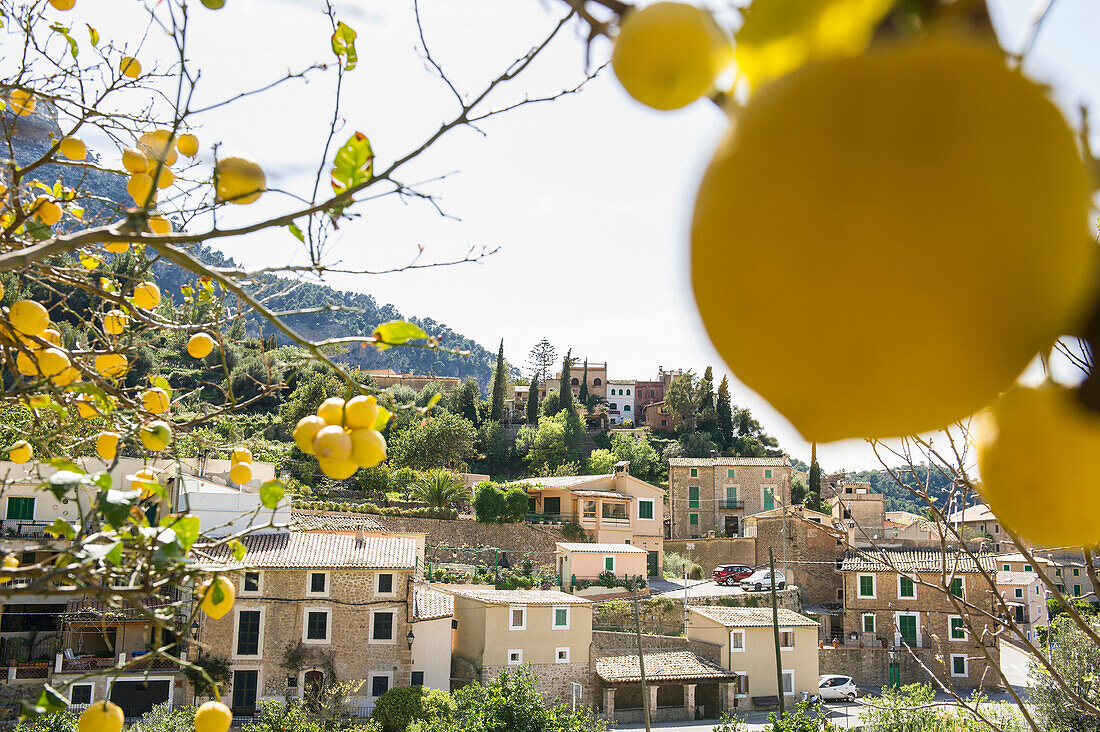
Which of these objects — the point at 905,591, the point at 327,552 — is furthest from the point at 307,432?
the point at 905,591

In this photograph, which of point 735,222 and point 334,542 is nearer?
point 735,222

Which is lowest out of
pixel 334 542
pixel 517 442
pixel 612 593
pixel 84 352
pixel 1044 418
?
pixel 612 593

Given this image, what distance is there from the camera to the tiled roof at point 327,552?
14531mm

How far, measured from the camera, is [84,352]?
177 cm

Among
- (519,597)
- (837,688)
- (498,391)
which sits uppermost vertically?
(498,391)

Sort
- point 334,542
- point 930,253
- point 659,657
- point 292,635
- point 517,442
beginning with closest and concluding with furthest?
point 930,253 → point 292,635 → point 334,542 → point 659,657 → point 517,442

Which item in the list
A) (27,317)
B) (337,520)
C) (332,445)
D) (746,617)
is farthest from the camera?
(337,520)

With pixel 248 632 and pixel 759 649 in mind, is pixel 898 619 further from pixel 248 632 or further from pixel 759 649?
pixel 248 632

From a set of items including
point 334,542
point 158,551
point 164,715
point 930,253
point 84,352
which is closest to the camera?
point 930,253

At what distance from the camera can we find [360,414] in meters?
1.05

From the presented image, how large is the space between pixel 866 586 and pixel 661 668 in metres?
6.87

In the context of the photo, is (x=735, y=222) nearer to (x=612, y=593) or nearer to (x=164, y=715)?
(x=164, y=715)

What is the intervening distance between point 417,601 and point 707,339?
16.8 meters

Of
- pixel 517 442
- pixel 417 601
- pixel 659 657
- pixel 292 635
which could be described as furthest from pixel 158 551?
pixel 517 442
